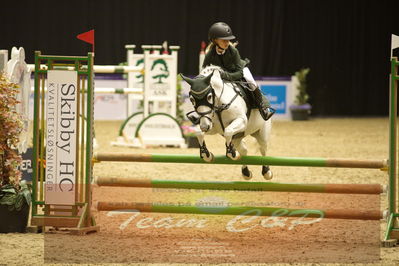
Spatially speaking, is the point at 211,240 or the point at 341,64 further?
the point at 341,64

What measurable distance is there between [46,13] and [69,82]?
1302 centimetres

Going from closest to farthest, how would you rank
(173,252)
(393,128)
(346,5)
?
(173,252), (393,128), (346,5)

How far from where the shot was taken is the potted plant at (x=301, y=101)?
17.6 m

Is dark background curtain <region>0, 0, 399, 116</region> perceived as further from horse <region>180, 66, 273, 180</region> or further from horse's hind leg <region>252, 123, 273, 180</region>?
horse <region>180, 66, 273, 180</region>

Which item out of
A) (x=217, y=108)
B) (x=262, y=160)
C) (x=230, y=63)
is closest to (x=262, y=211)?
(x=262, y=160)

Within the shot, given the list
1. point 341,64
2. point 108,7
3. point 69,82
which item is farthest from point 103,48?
point 69,82

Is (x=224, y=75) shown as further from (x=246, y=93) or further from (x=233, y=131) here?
(x=233, y=131)

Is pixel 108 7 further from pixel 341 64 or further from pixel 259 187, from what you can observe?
pixel 259 187

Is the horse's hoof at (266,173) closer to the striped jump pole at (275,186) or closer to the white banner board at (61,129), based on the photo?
the striped jump pole at (275,186)

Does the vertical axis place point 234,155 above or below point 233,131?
below

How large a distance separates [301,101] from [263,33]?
2.42 m

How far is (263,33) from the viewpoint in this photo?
19141mm

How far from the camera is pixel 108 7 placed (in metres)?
17.9

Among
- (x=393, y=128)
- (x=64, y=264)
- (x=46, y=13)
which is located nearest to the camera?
(x=64, y=264)
